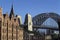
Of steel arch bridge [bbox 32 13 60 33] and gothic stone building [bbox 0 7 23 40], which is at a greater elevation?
steel arch bridge [bbox 32 13 60 33]

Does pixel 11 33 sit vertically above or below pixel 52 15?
below

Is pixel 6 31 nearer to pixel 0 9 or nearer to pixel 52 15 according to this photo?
pixel 0 9

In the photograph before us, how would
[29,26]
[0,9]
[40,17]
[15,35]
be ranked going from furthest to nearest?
[40,17] < [29,26] < [15,35] < [0,9]

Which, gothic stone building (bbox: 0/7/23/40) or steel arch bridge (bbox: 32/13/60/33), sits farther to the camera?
steel arch bridge (bbox: 32/13/60/33)

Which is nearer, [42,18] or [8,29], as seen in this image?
[8,29]

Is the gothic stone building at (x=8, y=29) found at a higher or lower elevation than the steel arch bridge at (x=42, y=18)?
lower

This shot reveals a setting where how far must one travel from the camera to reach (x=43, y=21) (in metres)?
138

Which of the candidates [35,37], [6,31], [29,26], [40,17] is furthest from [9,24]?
[40,17]

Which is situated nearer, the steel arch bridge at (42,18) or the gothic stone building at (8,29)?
the gothic stone building at (8,29)

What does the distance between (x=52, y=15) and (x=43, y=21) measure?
7561 millimetres

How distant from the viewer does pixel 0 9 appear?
184 ft

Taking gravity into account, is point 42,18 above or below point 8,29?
above

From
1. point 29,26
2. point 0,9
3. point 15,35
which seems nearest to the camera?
point 0,9

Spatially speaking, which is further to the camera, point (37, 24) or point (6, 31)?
point (37, 24)
